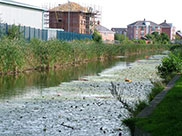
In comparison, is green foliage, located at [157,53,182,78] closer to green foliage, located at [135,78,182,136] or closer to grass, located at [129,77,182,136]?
green foliage, located at [135,78,182,136]

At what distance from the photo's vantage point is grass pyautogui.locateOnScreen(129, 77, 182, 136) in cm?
814

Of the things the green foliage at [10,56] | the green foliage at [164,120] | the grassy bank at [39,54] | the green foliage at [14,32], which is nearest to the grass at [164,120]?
the green foliage at [164,120]

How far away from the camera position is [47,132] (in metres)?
10.8

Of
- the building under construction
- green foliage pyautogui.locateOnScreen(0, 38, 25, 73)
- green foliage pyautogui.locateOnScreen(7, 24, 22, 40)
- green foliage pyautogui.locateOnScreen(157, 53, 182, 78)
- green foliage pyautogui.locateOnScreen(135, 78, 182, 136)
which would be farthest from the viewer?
the building under construction

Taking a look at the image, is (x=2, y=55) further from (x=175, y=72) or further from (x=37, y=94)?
(x=175, y=72)

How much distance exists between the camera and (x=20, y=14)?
5662cm

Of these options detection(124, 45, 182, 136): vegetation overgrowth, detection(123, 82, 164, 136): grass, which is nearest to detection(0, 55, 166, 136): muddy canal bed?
detection(123, 82, 164, 136): grass

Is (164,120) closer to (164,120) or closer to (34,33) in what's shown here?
(164,120)

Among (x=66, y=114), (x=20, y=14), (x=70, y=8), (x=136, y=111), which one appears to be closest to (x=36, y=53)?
(x=66, y=114)

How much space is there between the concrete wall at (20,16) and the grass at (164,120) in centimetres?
3912

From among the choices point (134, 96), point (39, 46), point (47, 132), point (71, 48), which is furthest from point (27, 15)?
point (47, 132)

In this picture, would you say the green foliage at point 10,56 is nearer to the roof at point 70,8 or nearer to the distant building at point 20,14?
the distant building at point 20,14

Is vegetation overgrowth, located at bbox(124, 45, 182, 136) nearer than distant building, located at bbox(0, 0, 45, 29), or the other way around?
vegetation overgrowth, located at bbox(124, 45, 182, 136)

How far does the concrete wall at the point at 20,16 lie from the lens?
5204cm
